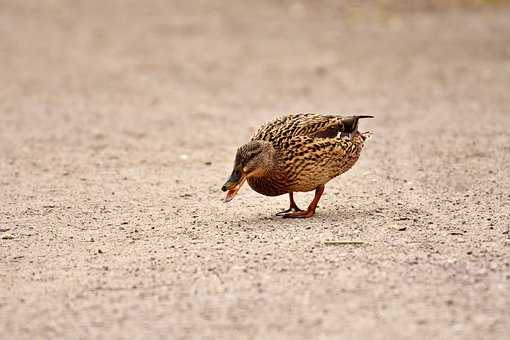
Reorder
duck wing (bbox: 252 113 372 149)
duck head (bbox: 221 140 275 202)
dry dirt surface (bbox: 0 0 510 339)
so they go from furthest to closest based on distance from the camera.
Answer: duck wing (bbox: 252 113 372 149), duck head (bbox: 221 140 275 202), dry dirt surface (bbox: 0 0 510 339)

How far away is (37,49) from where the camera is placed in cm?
1705

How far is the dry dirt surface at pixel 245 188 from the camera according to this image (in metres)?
5.22

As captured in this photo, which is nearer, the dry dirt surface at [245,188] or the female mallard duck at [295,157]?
the dry dirt surface at [245,188]

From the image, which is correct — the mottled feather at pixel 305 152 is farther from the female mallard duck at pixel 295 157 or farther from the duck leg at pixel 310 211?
the duck leg at pixel 310 211

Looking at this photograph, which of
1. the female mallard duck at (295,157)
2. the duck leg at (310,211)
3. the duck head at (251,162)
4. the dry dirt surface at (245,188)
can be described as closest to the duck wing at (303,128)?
the female mallard duck at (295,157)

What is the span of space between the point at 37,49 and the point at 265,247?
11.7 m

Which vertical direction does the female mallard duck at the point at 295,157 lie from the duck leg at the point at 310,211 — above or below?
above

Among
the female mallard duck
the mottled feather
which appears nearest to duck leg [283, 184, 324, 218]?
the female mallard duck

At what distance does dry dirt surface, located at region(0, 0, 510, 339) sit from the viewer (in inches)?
205

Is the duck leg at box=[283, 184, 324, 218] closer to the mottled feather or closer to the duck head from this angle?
the mottled feather

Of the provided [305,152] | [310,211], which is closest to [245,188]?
[310,211]

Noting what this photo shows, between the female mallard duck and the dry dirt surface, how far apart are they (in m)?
0.30

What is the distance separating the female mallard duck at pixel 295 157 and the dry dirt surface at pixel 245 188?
295 mm

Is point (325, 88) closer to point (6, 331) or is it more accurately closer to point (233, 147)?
point (233, 147)
